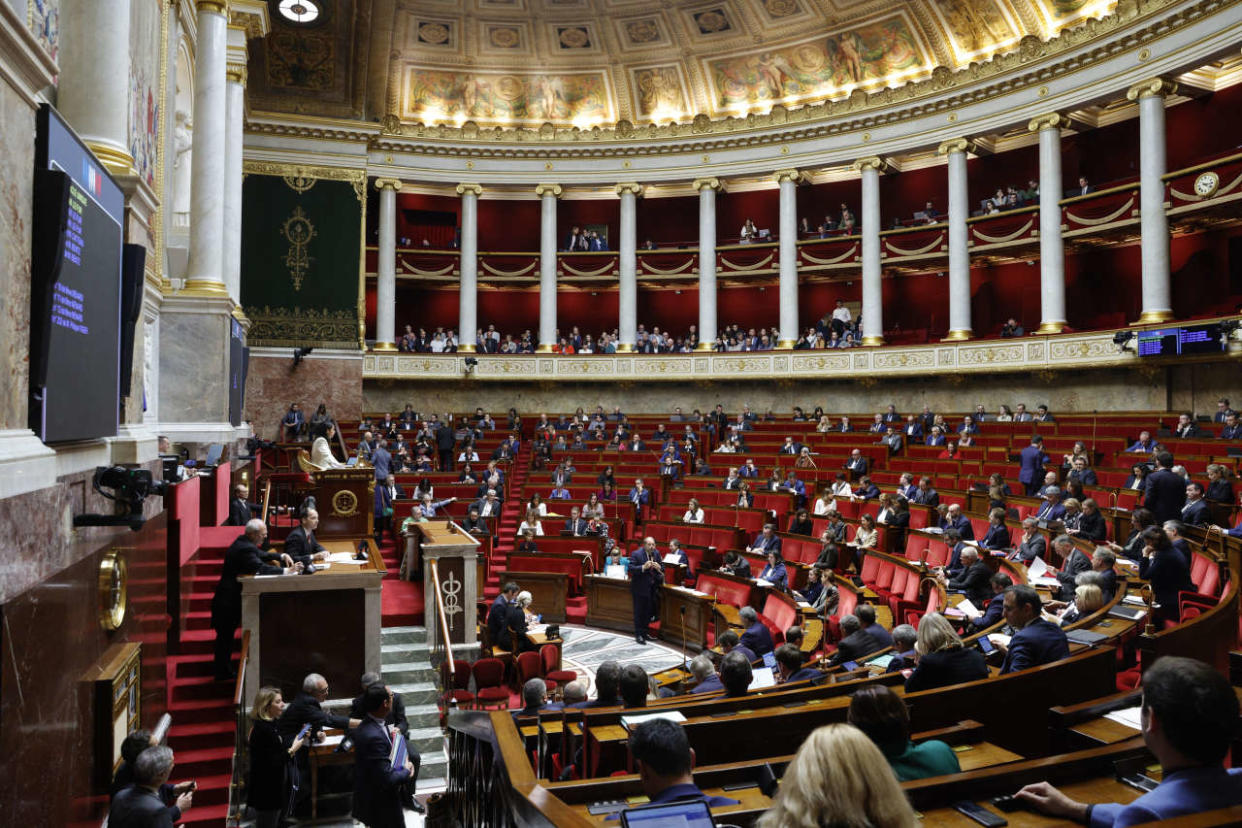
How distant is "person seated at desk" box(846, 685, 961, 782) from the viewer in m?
3.17

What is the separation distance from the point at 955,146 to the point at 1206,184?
6.33m

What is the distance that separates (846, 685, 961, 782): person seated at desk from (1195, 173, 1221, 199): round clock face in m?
19.2

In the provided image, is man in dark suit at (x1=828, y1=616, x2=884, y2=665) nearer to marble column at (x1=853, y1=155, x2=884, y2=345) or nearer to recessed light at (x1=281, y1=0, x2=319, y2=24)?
marble column at (x1=853, y1=155, x2=884, y2=345)

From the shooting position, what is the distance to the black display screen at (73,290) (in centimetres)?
380

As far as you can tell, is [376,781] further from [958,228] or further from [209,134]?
[958,228]

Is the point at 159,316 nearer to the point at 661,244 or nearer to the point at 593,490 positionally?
the point at 593,490

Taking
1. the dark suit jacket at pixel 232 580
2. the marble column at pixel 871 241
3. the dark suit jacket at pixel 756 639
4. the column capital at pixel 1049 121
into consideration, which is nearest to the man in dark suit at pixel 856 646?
the dark suit jacket at pixel 756 639

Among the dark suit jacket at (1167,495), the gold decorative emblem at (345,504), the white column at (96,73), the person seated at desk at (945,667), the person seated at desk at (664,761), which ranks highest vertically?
the white column at (96,73)

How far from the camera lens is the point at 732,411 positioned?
2583 cm

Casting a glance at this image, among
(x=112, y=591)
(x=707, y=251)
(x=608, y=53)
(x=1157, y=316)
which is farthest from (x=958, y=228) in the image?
(x=112, y=591)

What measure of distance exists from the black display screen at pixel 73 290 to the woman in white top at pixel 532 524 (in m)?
10.4

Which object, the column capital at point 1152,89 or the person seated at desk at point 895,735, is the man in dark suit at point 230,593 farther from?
the column capital at point 1152,89

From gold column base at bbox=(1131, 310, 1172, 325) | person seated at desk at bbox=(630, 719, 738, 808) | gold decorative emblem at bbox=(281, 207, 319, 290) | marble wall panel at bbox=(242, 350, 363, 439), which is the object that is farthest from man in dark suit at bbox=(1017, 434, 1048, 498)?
gold decorative emblem at bbox=(281, 207, 319, 290)

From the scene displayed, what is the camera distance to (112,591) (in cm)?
445
